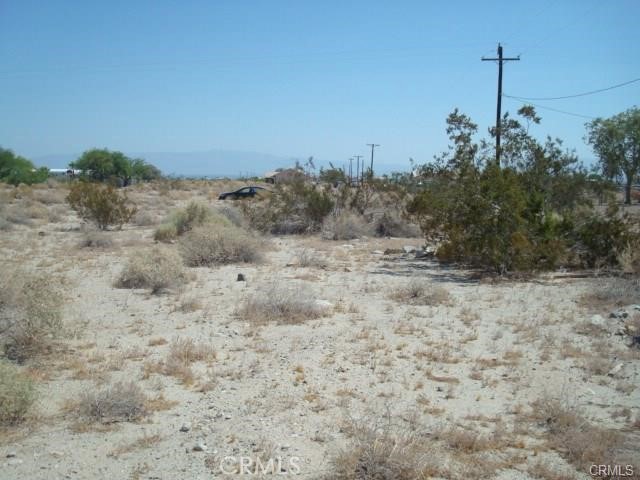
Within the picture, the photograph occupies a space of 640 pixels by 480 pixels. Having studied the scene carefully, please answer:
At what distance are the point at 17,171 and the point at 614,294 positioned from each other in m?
58.7

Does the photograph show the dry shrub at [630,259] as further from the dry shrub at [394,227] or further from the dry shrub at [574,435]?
the dry shrub at [394,227]

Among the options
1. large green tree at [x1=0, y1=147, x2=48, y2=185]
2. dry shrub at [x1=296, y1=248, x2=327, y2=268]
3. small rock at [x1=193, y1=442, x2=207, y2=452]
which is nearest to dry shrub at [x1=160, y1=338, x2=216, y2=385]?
small rock at [x1=193, y1=442, x2=207, y2=452]

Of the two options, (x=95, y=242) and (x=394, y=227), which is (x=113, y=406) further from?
(x=394, y=227)

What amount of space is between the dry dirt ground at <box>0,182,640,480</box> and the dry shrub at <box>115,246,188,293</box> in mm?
323

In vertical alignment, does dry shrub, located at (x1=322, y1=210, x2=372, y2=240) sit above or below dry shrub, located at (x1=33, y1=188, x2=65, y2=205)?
below

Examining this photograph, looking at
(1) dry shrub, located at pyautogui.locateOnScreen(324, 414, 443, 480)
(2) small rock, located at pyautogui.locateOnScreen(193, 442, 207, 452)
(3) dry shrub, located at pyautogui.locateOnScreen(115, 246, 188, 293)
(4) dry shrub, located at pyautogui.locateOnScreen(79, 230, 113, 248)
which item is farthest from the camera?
(4) dry shrub, located at pyautogui.locateOnScreen(79, 230, 113, 248)

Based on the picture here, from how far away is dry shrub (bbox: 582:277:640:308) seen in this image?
1091 cm

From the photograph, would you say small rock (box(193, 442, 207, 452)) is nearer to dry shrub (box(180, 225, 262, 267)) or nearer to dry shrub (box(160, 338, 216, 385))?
dry shrub (box(160, 338, 216, 385))

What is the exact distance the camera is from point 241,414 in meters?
5.93

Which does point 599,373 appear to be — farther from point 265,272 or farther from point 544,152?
point 544,152

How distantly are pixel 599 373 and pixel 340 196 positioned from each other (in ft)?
62.8

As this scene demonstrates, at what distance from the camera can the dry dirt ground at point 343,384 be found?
4.99 metres

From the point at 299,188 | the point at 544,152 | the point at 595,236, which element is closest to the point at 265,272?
the point at 595,236

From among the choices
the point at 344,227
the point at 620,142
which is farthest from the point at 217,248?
the point at 620,142
